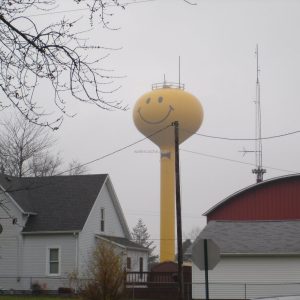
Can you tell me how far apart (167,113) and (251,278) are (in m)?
17.6

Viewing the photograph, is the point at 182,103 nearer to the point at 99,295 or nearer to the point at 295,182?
the point at 295,182

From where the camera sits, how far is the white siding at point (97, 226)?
36719 mm

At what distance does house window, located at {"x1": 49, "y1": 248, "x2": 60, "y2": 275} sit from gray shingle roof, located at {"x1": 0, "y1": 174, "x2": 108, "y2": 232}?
1.25m

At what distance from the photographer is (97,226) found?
39500 mm

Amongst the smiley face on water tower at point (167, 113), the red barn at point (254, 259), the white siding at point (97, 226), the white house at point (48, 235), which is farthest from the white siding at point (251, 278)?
the smiley face on water tower at point (167, 113)

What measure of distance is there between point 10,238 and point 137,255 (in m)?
8.98

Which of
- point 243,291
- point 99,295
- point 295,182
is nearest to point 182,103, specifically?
point 295,182

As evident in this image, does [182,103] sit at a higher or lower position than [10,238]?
higher

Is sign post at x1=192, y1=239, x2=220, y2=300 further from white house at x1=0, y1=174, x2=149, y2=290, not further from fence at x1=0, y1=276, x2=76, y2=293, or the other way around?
fence at x1=0, y1=276, x2=76, y2=293

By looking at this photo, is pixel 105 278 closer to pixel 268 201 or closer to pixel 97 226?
pixel 97 226

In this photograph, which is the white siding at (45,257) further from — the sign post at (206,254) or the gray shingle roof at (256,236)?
the sign post at (206,254)

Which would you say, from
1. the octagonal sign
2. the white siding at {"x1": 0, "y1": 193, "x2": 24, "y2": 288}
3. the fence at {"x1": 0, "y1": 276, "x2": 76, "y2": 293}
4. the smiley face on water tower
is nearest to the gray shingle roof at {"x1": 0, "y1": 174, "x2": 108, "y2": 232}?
the white siding at {"x1": 0, "y1": 193, "x2": 24, "y2": 288}

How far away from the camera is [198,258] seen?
16953 mm

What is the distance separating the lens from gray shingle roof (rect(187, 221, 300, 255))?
33.0 metres
